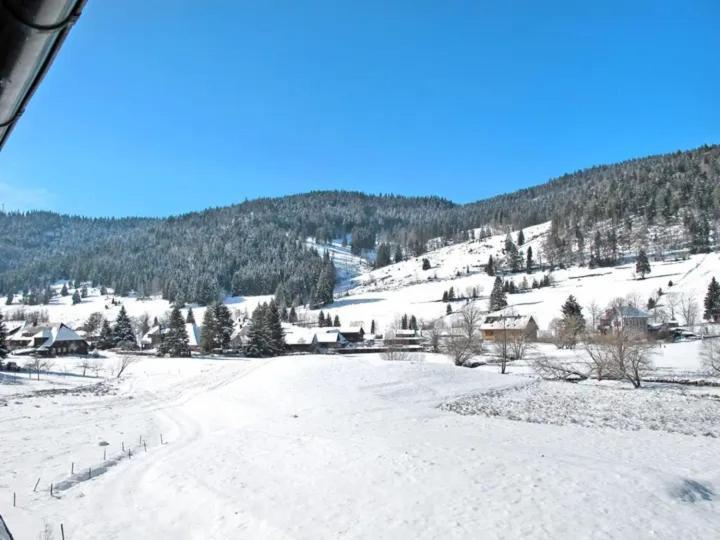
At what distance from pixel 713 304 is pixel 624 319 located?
19.3 metres

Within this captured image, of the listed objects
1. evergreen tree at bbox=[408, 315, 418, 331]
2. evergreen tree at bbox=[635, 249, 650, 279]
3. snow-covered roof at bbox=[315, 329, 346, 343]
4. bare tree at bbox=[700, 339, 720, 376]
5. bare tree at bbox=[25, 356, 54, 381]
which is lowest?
bare tree at bbox=[700, 339, 720, 376]

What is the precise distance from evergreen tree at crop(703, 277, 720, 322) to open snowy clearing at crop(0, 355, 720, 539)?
3024 inches

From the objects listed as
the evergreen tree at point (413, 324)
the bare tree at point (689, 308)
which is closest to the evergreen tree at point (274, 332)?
the evergreen tree at point (413, 324)

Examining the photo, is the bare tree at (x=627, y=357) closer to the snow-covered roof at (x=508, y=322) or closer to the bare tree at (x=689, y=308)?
the snow-covered roof at (x=508, y=322)

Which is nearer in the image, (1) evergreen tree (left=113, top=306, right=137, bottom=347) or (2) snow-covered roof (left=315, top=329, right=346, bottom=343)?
(1) evergreen tree (left=113, top=306, right=137, bottom=347)

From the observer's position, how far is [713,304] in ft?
281

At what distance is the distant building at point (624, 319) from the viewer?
80.8 meters

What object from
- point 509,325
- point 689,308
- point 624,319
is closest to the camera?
point 624,319

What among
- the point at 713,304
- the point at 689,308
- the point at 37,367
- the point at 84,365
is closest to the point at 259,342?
the point at 84,365

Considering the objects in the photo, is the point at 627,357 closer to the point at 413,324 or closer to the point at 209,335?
the point at 209,335

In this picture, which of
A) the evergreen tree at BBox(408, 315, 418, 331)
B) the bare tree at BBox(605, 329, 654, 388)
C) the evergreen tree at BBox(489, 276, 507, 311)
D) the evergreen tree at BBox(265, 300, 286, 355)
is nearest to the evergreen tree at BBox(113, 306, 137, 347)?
the evergreen tree at BBox(265, 300, 286, 355)

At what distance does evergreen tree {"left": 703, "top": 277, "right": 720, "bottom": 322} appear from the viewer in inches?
3351

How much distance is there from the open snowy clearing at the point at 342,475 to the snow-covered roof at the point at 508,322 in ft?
209

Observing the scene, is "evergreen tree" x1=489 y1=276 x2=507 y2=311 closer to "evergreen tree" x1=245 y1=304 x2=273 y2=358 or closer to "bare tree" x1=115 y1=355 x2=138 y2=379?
"evergreen tree" x1=245 y1=304 x2=273 y2=358
